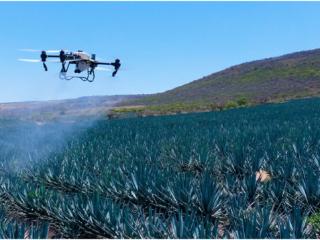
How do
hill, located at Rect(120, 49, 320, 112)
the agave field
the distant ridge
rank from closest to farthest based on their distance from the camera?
the agave field, hill, located at Rect(120, 49, 320, 112), the distant ridge

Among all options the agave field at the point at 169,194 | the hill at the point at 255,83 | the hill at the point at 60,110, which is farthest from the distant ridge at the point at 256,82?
the agave field at the point at 169,194

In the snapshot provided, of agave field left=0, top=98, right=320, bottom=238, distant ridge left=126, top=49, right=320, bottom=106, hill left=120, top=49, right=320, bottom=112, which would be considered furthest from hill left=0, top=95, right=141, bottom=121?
agave field left=0, top=98, right=320, bottom=238

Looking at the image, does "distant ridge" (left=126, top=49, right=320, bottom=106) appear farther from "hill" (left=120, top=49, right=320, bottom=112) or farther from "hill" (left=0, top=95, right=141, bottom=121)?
"hill" (left=0, top=95, right=141, bottom=121)

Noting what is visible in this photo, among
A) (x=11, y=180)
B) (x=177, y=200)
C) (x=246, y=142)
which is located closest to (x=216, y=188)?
(x=177, y=200)

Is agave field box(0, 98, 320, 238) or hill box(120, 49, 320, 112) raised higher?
hill box(120, 49, 320, 112)

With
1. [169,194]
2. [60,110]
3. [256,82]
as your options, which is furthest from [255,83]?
[169,194]

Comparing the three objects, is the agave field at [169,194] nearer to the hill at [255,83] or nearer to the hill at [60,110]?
the hill at [60,110]

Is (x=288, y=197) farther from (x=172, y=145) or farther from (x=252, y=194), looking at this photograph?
(x=172, y=145)

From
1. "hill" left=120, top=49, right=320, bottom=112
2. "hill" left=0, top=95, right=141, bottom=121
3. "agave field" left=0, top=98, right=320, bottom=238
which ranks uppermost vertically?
"hill" left=120, top=49, right=320, bottom=112
